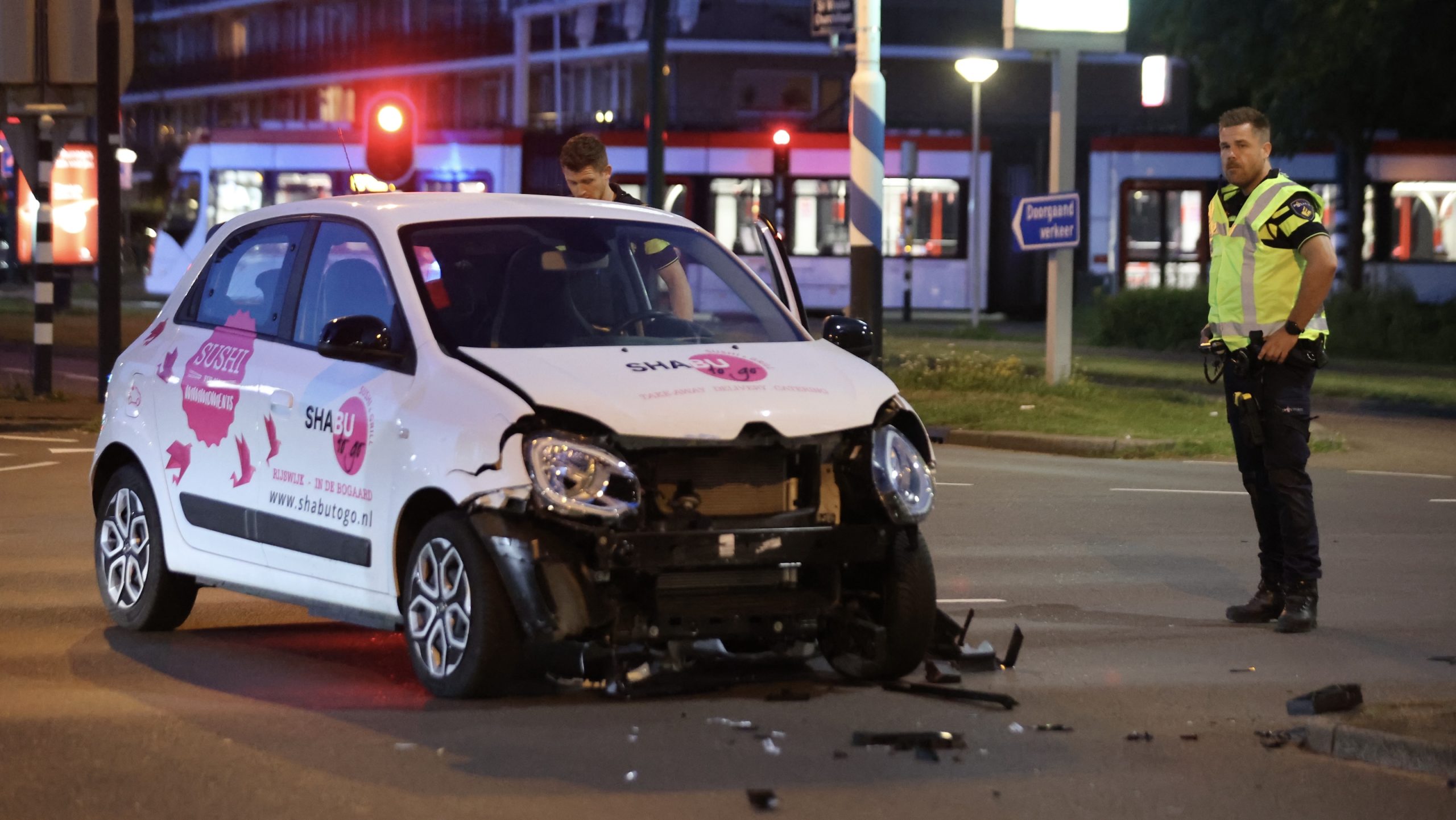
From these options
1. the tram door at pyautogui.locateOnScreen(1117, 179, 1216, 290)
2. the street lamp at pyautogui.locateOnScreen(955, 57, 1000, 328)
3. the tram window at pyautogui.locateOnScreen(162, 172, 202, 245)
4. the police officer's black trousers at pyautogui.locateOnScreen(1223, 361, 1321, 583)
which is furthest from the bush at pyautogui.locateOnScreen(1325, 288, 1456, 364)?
the police officer's black trousers at pyautogui.locateOnScreen(1223, 361, 1321, 583)

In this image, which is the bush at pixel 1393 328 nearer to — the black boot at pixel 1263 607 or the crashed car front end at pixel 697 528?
the black boot at pixel 1263 607

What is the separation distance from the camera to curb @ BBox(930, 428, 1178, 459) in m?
17.0

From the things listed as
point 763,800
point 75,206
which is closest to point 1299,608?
point 763,800

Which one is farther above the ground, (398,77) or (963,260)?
(398,77)

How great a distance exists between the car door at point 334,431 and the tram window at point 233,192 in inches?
1310

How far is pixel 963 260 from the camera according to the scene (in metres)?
40.8

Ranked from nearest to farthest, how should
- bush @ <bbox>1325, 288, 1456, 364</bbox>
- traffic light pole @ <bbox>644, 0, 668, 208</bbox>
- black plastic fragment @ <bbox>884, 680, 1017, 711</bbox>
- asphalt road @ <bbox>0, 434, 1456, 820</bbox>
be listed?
1. asphalt road @ <bbox>0, 434, 1456, 820</bbox>
2. black plastic fragment @ <bbox>884, 680, 1017, 711</bbox>
3. traffic light pole @ <bbox>644, 0, 668, 208</bbox>
4. bush @ <bbox>1325, 288, 1456, 364</bbox>

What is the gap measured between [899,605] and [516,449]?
1335mm

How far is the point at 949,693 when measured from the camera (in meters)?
7.11

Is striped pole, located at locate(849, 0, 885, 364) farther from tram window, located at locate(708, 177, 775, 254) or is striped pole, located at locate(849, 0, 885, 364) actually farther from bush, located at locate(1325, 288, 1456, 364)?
tram window, located at locate(708, 177, 775, 254)

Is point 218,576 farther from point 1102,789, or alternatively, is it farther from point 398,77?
point 398,77

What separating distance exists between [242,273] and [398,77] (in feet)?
257

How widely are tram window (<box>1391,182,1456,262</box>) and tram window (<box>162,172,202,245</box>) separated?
21384mm

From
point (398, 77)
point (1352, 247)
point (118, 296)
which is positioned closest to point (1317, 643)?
point (118, 296)
